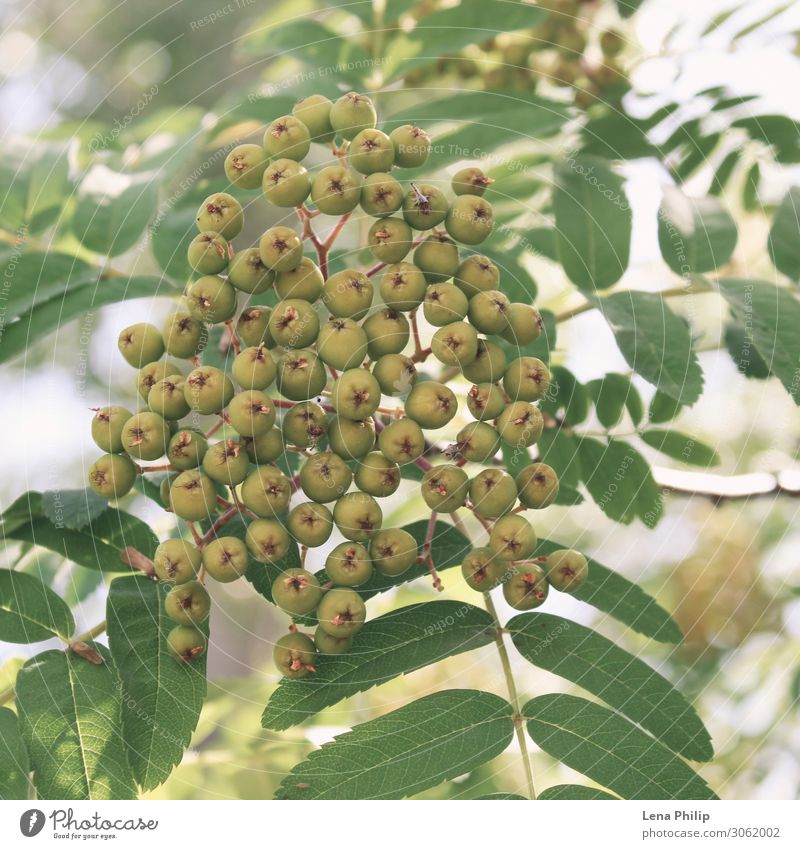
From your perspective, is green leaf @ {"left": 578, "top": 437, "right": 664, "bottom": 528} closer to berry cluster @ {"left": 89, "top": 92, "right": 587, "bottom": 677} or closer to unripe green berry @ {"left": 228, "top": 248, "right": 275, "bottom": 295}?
berry cluster @ {"left": 89, "top": 92, "right": 587, "bottom": 677}

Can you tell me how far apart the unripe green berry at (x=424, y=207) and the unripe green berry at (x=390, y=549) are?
1.34 ft

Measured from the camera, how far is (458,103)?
1763 mm

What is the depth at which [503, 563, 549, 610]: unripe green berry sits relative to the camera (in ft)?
3.92

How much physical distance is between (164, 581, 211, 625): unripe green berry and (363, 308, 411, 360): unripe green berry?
1.31 feet

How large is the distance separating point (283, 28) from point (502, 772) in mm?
1504

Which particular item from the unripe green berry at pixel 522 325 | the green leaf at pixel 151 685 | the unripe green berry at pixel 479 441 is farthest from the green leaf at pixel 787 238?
the green leaf at pixel 151 685

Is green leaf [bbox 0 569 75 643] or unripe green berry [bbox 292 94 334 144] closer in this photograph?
unripe green berry [bbox 292 94 334 144]

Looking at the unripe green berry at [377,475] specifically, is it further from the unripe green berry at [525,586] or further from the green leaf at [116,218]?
the green leaf at [116,218]

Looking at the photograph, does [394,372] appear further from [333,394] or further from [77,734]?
[77,734]

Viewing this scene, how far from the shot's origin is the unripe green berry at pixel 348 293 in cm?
112

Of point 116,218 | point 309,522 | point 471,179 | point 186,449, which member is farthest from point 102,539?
point 471,179

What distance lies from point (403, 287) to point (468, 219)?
13 cm

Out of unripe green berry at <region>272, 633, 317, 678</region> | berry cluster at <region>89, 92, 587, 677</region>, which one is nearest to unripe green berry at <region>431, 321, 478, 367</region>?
berry cluster at <region>89, 92, 587, 677</region>

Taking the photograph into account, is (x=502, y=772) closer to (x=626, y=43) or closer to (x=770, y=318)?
(x=770, y=318)
